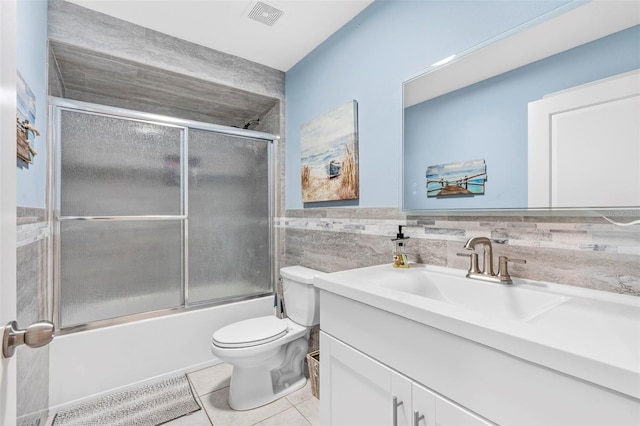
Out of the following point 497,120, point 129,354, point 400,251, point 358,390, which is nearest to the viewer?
point 358,390

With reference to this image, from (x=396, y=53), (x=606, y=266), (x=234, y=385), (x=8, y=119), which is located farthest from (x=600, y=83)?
(x=234, y=385)

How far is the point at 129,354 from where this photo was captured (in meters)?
1.78

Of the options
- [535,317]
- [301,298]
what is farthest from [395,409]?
[301,298]

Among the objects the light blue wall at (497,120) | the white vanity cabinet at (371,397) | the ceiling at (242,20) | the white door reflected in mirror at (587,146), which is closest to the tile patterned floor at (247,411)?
the white vanity cabinet at (371,397)

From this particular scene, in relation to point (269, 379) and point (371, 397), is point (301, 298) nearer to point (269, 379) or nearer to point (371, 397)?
point (269, 379)

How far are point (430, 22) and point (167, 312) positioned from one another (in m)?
2.30

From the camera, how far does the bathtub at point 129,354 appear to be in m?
1.61

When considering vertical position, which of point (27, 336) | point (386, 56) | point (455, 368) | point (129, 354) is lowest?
point (129, 354)

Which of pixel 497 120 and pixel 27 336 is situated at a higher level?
pixel 497 120

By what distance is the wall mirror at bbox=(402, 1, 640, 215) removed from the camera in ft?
2.67

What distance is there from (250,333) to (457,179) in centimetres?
138

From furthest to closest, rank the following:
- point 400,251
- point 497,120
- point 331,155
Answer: point 331,155
point 400,251
point 497,120

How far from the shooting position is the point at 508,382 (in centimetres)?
59

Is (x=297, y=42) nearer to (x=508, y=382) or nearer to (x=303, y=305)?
(x=303, y=305)
